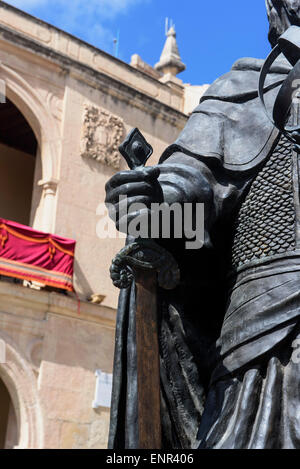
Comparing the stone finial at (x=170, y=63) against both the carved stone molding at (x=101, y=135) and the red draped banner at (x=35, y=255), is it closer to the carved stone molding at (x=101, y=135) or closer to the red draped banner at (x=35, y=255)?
the carved stone molding at (x=101, y=135)

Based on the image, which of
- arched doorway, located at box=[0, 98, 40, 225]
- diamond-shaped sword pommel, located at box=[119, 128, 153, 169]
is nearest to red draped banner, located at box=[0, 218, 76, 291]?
arched doorway, located at box=[0, 98, 40, 225]

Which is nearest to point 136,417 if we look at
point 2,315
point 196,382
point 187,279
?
point 196,382

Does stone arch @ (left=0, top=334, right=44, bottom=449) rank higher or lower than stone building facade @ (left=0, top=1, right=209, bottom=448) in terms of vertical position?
lower

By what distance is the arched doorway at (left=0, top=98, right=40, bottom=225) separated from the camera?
51.1 feet

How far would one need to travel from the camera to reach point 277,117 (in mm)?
2275

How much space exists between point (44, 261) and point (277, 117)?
1026cm

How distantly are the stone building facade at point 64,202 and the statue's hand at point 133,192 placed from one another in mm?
9803

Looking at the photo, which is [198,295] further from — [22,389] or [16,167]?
[16,167]

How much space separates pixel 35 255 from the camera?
Answer: 1223 centimetres

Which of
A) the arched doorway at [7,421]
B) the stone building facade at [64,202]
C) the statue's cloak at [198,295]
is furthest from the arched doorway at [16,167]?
the statue's cloak at [198,295]

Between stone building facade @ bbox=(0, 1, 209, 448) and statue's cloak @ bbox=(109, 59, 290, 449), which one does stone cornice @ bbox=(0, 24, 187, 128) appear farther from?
statue's cloak @ bbox=(109, 59, 290, 449)

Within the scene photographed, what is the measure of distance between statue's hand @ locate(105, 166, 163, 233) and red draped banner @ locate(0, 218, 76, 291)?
9776 millimetres
